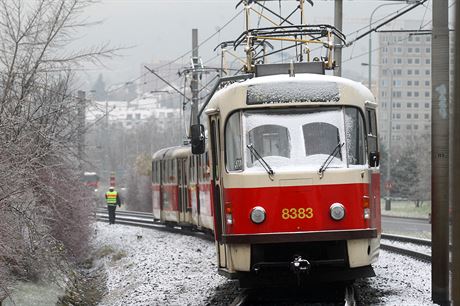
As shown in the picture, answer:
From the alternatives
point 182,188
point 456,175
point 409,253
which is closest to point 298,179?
point 456,175

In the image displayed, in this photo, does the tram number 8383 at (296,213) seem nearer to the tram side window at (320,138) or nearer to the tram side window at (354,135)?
the tram side window at (320,138)

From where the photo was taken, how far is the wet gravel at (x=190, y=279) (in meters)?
13.2

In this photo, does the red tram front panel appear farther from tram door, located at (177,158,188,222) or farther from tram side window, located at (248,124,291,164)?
tram door, located at (177,158,188,222)

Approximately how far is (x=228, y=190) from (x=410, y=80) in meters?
119

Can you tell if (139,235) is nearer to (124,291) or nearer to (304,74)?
(124,291)

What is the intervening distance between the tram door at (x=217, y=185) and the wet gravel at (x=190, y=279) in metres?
0.73

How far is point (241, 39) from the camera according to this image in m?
15.4

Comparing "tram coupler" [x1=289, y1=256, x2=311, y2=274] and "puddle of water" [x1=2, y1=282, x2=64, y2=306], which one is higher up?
"tram coupler" [x1=289, y1=256, x2=311, y2=274]

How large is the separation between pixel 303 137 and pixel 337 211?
105cm

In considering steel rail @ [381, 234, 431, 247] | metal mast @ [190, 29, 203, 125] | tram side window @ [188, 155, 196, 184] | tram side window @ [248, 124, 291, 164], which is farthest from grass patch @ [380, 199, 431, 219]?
tram side window @ [248, 124, 291, 164]

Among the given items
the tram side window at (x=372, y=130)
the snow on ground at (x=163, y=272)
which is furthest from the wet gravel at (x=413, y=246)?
the tram side window at (x=372, y=130)

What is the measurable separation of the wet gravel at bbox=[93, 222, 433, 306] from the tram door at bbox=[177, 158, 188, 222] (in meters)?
1.78

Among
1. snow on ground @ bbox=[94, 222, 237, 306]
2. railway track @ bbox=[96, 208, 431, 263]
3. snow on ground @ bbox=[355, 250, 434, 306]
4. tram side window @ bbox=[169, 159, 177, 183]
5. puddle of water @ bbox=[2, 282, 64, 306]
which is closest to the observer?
snow on ground @ bbox=[355, 250, 434, 306]

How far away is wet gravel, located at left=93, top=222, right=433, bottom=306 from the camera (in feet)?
43.2
